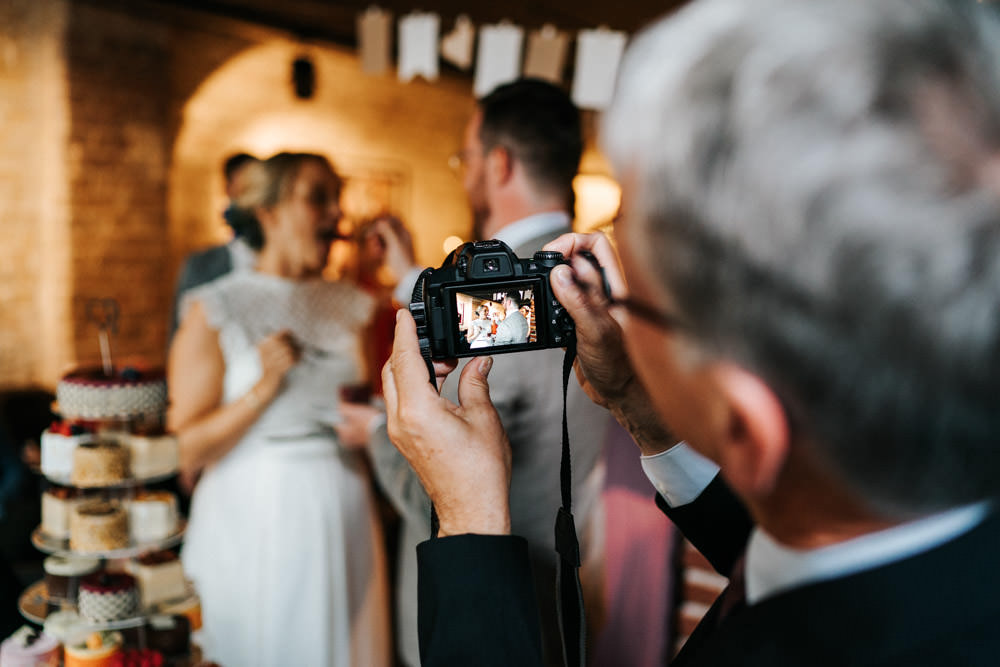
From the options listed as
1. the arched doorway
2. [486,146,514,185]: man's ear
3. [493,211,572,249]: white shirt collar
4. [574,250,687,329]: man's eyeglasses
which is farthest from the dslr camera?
the arched doorway

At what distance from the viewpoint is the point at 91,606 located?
1508mm

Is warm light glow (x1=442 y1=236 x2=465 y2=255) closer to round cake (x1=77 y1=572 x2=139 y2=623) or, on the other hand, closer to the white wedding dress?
the white wedding dress

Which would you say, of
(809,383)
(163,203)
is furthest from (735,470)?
(163,203)

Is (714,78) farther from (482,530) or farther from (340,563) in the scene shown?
(340,563)

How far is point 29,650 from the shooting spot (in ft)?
4.64

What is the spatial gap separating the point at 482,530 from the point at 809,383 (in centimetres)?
34

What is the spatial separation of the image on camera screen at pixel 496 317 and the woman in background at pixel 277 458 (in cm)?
144

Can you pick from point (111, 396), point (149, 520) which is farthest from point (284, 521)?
point (111, 396)

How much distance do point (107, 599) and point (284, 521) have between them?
0.68m

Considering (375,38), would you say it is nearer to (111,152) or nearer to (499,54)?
(499,54)

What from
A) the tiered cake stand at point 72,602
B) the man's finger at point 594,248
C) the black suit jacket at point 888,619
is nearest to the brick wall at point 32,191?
the tiered cake stand at point 72,602

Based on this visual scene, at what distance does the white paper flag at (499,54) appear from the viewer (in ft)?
9.77

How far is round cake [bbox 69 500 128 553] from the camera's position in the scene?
5.10 feet

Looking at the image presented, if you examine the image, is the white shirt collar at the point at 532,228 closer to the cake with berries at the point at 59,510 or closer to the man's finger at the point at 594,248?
the man's finger at the point at 594,248
